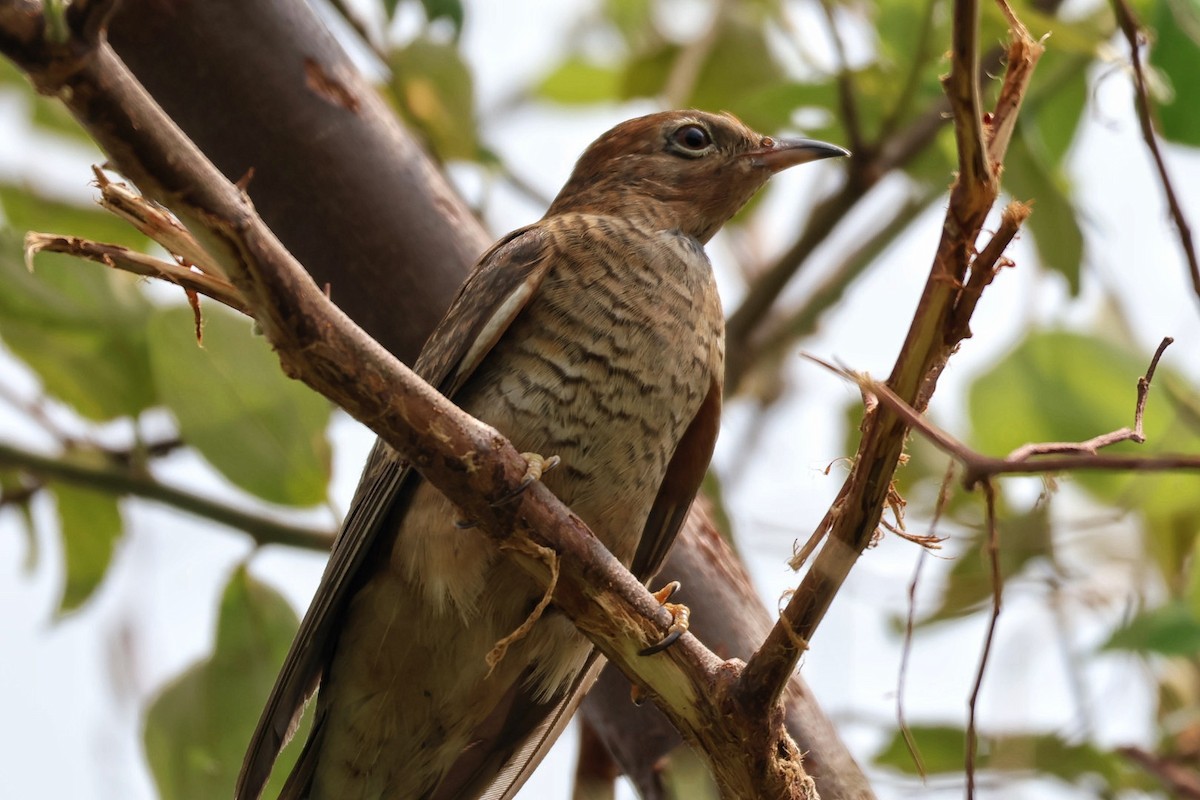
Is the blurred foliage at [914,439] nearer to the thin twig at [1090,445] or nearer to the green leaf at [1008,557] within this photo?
the green leaf at [1008,557]

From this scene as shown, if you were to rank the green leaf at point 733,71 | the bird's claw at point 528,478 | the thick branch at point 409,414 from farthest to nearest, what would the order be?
the green leaf at point 733,71, the bird's claw at point 528,478, the thick branch at point 409,414

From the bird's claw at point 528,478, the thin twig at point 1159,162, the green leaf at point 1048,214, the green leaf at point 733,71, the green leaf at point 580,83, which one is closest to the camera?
the bird's claw at point 528,478

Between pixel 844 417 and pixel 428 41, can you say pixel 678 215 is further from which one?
pixel 844 417

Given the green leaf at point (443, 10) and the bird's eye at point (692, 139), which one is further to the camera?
the bird's eye at point (692, 139)

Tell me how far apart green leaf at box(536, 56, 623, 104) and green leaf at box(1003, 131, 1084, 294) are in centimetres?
210

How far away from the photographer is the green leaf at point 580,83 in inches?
209

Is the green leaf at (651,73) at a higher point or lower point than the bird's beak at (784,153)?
higher

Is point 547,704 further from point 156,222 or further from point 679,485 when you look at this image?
point 156,222

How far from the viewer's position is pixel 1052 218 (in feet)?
11.6

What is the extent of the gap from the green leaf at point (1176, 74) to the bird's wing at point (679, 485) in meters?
1.40

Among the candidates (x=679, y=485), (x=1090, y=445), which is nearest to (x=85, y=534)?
(x=679, y=485)

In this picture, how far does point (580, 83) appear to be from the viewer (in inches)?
210

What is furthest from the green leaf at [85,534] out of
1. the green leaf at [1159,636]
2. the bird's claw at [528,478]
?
the green leaf at [1159,636]

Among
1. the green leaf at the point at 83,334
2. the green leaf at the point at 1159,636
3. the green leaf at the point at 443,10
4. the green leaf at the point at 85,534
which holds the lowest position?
the green leaf at the point at 85,534
